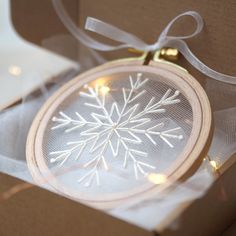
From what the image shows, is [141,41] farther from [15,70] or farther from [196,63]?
[15,70]

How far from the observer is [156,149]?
667 millimetres

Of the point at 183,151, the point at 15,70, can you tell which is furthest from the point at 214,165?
the point at 15,70

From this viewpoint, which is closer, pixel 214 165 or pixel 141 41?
pixel 214 165

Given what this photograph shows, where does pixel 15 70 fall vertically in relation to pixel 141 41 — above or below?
below

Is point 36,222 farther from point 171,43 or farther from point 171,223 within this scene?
point 171,43

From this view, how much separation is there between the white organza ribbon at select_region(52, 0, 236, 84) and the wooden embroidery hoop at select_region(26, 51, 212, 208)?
3 cm

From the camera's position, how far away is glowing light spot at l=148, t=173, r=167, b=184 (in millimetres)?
625

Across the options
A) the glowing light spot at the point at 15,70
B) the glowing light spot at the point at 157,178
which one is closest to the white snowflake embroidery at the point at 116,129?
the glowing light spot at the point at 157,178

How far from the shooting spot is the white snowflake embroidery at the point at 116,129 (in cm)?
67

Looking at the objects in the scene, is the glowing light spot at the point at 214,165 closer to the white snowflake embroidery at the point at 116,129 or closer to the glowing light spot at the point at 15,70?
the white snowflake embroidery at the point at 116,129

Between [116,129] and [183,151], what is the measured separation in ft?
0.33

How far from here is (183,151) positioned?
0.64 metres

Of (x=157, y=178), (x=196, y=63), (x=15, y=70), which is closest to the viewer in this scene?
(x=157, y=178)

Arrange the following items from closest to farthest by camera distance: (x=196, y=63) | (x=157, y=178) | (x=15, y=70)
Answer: (x=157, y=178) < (x=196, y=63) < (x=15, y=70)
